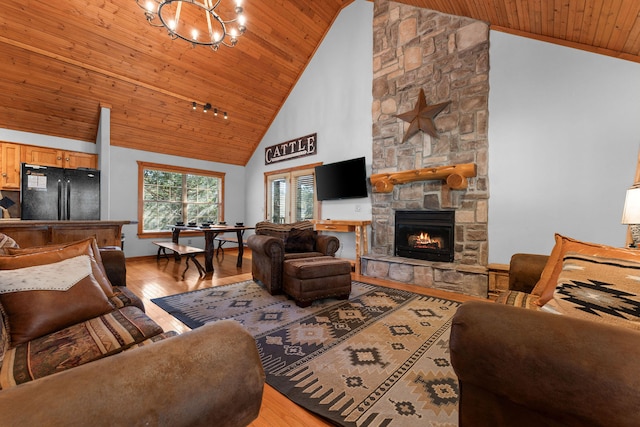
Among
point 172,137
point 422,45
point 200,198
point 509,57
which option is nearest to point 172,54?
point 172,137

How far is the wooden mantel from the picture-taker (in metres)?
3.41

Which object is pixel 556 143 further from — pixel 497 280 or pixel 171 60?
pixel 171 60

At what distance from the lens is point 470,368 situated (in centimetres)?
80

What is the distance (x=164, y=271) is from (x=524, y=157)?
17.8ft

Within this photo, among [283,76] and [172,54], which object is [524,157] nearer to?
[283,76]

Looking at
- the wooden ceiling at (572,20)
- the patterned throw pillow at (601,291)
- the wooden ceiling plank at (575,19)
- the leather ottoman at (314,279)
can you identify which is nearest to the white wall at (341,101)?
the wooden ceiling at (572,20)

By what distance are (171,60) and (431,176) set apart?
15.1ft

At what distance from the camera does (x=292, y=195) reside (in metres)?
6.02

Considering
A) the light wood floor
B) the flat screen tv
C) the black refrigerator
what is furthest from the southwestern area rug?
the black refrigerator

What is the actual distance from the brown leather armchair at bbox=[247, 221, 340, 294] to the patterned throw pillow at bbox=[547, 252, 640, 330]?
7.72ft

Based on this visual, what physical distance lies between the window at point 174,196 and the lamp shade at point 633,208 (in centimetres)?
689

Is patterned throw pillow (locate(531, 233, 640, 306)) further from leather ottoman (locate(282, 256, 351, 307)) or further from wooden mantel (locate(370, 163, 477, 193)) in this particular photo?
wooden mantel (locate(370, 163, 477, 193))

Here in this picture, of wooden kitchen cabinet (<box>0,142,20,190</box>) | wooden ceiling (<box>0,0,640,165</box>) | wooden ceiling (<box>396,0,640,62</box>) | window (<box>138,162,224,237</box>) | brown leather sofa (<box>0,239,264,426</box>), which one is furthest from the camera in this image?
window (<box>138,162,224,237</box>)

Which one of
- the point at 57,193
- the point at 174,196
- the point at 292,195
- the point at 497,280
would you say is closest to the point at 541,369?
the point at 497,280
